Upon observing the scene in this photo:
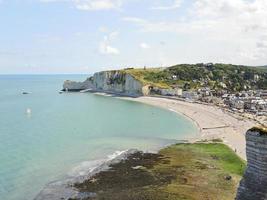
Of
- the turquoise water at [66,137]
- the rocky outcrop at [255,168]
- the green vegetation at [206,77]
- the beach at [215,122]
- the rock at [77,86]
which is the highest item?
the green vegetation at [206,77]

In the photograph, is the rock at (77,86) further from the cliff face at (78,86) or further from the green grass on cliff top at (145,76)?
the green grass on cliff top at (145,76)

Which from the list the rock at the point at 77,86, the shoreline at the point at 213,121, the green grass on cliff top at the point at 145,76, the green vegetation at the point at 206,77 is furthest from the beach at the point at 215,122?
the rock at the point at 77,86

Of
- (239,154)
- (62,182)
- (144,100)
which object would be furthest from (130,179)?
(144,100)

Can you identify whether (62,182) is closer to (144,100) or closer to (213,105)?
(213,105)

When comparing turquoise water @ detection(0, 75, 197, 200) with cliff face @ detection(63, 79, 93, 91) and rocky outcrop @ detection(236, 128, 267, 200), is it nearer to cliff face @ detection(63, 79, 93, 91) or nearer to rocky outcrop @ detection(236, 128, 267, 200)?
rocky outcrop @ detection(236, 128, 267, 200)

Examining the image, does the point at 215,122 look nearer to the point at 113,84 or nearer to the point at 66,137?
the point at 66,137

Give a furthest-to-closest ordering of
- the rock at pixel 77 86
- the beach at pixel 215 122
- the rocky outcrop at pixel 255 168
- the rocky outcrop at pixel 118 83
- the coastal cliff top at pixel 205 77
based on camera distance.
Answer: the rock at pixel 77 86
the rocky outcrop at pixel 118 83
the coastal cliff top at pixel 205 77
the beach at pixel 215 122
the rocky outcrop at pixel 255 168
